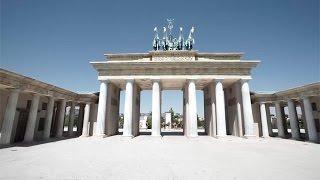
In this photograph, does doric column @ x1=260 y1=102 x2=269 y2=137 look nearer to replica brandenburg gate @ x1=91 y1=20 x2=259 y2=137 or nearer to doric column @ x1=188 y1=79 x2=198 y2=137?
replica brandenburg gate @ x1=91 y1=20 x2=259 y2=137

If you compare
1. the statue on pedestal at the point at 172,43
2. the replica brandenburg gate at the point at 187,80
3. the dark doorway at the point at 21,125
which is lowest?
the dark doorway at the point at 21,125

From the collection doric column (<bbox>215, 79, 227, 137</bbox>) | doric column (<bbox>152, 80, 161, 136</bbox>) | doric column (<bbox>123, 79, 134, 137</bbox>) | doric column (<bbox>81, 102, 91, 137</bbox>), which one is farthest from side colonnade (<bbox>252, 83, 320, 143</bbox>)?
doric column (<bbox>81, 102, 91, 137</bbox>)

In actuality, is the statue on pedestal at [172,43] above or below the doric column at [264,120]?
above

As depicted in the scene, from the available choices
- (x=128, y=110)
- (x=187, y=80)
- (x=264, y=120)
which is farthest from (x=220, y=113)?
(x=128, y=110)

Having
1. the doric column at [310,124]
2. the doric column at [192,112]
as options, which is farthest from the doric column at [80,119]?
the doric column at [310,124]

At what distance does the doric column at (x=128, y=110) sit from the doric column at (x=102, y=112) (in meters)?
3.11

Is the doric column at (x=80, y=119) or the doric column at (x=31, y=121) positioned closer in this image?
the doric column at (x=31, y=121)

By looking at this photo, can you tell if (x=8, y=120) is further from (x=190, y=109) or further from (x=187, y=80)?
(x=187, y=80)

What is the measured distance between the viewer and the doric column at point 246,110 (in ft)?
83.7

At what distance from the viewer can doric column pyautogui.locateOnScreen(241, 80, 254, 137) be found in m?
25.5

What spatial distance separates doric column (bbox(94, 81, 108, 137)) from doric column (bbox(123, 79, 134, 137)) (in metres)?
3.11

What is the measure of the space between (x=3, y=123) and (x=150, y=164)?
15.4 meters

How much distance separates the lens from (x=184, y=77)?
90.5ft

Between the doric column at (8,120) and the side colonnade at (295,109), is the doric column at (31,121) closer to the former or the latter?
the doric column at (8,120)
